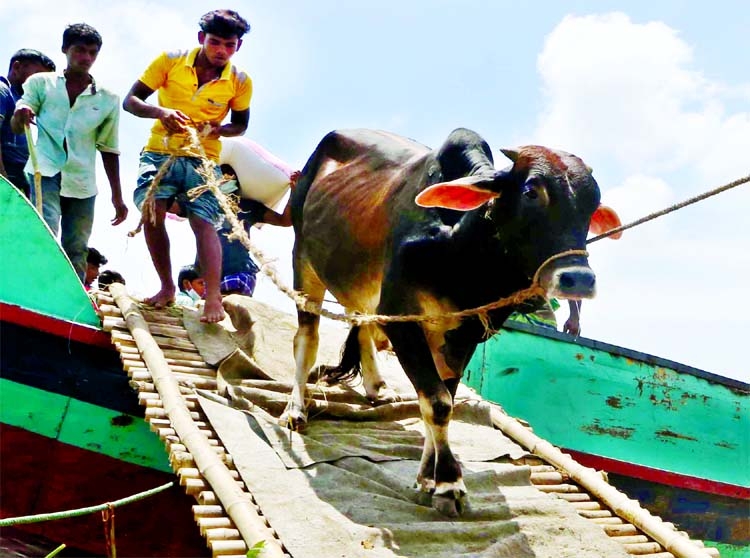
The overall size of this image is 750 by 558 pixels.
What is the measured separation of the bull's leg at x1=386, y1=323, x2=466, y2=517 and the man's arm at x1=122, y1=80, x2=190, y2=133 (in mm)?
2037

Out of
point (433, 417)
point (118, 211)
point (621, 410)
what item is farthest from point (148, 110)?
point (621, 410)

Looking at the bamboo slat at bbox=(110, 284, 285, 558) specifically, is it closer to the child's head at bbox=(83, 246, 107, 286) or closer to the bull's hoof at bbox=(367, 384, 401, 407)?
the bull's hoof at bbox=(367, 384, 401, 407)

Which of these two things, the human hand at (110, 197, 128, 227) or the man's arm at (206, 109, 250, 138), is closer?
the man's arm at (206, 109, 250, 138)

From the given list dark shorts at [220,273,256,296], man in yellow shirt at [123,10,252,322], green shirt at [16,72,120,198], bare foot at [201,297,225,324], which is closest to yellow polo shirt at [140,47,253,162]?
man in yellow shirt at [123,10,252,322]

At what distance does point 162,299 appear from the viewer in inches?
203

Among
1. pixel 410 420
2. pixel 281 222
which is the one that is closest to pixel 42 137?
pixel 281 222

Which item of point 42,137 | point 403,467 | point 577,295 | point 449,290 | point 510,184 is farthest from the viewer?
point 42,137

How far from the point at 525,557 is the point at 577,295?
3.27ft

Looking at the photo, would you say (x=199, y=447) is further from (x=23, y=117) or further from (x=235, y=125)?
(x=23, y=117)

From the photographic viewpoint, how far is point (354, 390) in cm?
480

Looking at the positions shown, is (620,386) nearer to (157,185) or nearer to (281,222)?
(281,222)

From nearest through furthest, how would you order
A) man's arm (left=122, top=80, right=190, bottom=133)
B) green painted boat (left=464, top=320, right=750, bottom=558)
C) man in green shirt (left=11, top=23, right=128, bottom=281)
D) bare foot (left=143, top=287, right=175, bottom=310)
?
man's arm (left=122, top=80, right=190, bottom=133) < bare foot (left=143, top=287, right=175, bottom=310) < man in green shirt (left=11, top=23, right=128, bottom=281) < green painted boat (left=464, top=320, right=750, bottom=558)

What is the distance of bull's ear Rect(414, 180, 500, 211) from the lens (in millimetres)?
3213

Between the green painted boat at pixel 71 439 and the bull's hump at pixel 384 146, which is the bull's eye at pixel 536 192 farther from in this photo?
the green painted boat at pixel 71 439
